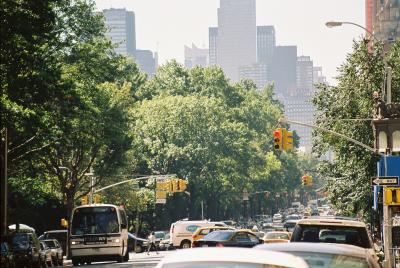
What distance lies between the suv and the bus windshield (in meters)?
24.8

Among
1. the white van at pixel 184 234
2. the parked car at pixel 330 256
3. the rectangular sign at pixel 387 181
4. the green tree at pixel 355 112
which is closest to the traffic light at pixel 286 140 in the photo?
the green tree at pixel 355 112

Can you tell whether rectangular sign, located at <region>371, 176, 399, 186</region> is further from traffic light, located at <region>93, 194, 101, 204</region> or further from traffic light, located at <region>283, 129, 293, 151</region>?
traffic light, located at <region>93, 194, 101, 204</region>

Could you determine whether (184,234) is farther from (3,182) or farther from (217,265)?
(217,265)

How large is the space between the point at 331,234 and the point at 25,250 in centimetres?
2350

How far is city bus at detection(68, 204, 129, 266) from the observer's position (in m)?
44.6

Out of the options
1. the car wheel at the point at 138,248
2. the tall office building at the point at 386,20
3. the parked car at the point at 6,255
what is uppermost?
the tall office building at the point at 386,20

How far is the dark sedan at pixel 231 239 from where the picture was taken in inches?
1464

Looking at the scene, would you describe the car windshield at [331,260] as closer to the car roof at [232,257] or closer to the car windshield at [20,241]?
the car roof at [232,257]

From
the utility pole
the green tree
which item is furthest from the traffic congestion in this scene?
the green tree

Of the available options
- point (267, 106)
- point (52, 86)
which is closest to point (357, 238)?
point (52, 86)

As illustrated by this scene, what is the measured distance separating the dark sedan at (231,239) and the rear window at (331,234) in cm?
1600

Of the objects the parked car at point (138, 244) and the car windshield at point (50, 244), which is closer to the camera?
the car windshield at point (50, 244)

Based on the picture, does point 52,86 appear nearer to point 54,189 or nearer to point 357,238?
point 357,238

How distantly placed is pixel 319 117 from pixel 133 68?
51236 millimetres
